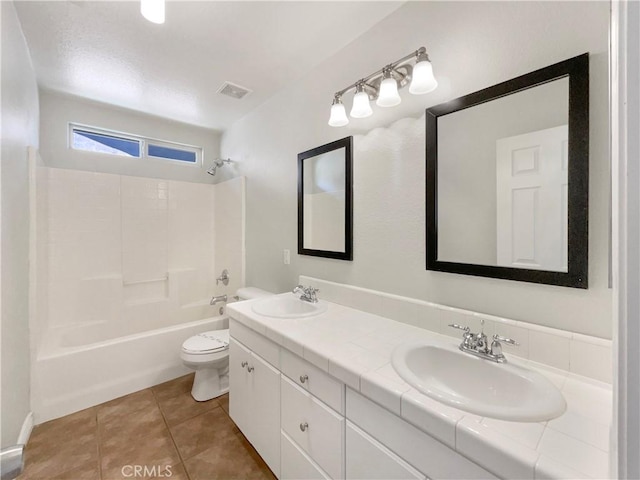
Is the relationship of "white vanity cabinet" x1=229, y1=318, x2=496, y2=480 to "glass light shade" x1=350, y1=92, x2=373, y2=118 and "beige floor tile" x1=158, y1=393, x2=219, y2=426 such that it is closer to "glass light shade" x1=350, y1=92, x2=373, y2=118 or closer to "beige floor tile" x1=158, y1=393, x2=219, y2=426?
"beige floor tile" x1=158, y1=393, x2=219, y2=426

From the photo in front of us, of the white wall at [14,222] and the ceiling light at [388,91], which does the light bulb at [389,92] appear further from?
the white wall at [14,222]

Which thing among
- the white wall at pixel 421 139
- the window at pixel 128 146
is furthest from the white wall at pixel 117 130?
the white wall at pixel 421 139

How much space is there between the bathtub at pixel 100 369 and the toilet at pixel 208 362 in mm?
369

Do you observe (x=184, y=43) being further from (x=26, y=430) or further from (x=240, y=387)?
(x=26, y=430)

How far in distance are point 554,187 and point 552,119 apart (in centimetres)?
25

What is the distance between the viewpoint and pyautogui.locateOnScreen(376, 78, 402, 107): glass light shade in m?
1.35

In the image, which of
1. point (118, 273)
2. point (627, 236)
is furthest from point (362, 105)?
point (118, 273)

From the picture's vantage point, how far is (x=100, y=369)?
211 centimetres

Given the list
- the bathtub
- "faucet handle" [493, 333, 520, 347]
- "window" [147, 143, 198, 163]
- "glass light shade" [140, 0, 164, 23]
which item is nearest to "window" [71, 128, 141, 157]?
"window" [147, 143, 198, 163]

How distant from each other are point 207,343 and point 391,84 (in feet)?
7.18

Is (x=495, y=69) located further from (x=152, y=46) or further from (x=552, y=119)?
(x=152, y=46)

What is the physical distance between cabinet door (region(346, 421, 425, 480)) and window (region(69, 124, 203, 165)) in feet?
10.8

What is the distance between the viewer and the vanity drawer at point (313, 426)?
1037 millimetres

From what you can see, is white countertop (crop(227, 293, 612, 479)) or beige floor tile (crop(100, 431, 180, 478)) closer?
white countertop (crop(227, 293, 612, 479))
